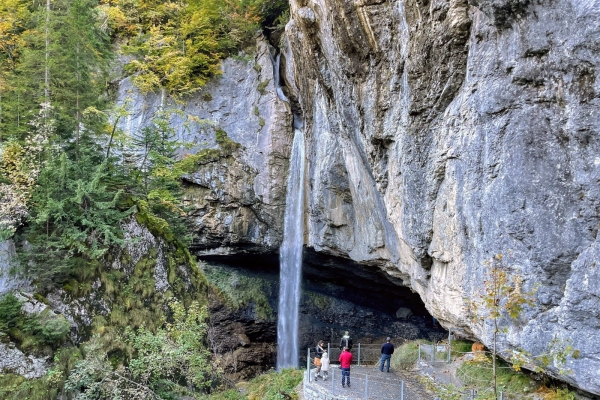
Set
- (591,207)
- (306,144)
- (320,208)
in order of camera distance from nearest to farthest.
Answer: (591,207), (320,208), (306,144)

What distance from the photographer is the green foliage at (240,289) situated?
80.5 feet

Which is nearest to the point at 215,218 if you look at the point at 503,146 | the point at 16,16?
the point at 16,16

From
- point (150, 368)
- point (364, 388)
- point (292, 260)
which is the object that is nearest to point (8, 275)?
point (150, 368)

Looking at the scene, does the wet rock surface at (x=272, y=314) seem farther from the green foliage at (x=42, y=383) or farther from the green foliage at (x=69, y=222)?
the green foliage at (x=42, y=383)

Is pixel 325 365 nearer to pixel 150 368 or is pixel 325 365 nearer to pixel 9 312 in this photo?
pixel 150 368

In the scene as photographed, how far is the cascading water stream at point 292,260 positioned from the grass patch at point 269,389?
3.79 m

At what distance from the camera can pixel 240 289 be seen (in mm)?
25141

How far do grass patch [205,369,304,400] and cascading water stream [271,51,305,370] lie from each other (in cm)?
379

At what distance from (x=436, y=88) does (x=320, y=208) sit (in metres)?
11.3

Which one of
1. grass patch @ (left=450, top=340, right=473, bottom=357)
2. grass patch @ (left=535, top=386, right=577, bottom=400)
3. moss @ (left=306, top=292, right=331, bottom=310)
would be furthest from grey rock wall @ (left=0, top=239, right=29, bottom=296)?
grass patch @ (left=535, top=386, right=577, bottom=400)

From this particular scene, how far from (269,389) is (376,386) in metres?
5.16

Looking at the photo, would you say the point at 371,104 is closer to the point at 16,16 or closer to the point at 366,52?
the point at 366,52

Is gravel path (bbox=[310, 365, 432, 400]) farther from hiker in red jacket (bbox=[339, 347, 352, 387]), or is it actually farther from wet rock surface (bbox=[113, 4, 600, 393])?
wet rock surface (bbox=[113, 4, 600, 393])

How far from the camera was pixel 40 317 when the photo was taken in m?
14.2
